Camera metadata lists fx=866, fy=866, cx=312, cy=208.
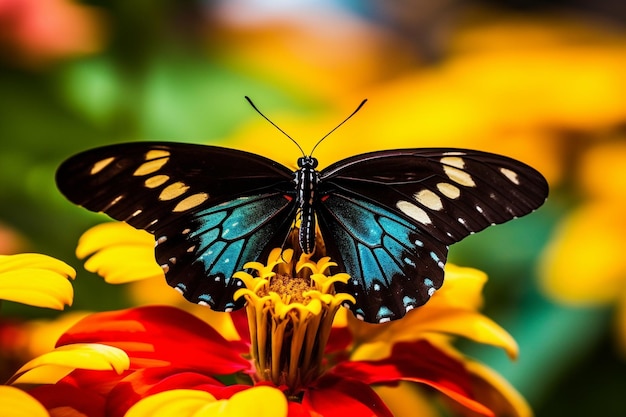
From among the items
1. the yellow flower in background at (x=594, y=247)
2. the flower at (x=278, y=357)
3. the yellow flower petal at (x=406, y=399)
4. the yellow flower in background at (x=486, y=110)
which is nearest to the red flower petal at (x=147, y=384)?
the flower at (x=278, y=357)

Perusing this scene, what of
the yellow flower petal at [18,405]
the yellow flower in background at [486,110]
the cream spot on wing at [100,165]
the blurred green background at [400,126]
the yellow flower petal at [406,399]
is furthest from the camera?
the yellow flower in background at [486,110]

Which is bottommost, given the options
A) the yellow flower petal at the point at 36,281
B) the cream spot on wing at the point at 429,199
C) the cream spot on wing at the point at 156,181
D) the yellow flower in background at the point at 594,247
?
the yellow flower petal at the point at 36,281

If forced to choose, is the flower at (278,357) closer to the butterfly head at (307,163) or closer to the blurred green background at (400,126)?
the butterfly head at (307,163)

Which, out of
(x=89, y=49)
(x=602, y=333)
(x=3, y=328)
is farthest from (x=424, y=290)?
(x=89, y=49)

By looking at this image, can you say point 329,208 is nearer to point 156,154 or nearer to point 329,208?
point 329,208

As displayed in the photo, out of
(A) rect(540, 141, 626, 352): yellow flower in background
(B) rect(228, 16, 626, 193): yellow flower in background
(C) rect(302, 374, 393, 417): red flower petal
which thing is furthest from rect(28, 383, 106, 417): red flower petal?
(A) rect(540, 141, 626, 352): yellow flower in background

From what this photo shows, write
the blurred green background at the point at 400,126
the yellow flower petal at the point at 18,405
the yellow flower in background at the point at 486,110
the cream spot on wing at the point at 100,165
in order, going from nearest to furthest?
the yellow flower petal at the point at 18,405 → the cream spot on wing at the point at 100,165 → the blurred green background at the point at 400,126 → the yellow flower in background at the point at 486,110

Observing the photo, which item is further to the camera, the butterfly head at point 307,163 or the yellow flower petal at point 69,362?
the butterfly head at point 307,163

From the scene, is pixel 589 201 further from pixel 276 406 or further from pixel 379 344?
pixel 276 406
